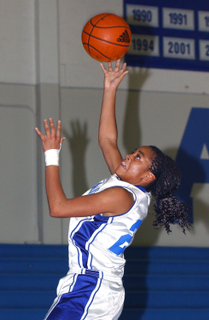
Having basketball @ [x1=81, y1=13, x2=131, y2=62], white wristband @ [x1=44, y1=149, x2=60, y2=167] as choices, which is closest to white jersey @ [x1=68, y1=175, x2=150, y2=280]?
white wristband @ [x1=44, y1=149, x2=60, y2=167]

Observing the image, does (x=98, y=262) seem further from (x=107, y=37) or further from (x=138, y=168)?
(x=107, y=37)

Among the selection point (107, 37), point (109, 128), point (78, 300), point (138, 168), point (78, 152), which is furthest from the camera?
point (78, 152)

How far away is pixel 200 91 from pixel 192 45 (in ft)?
1.79

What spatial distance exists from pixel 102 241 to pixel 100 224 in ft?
0.22

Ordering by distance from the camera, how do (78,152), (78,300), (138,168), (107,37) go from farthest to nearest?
1. (78,152)
2. (107,37)
3. (138,168)
4. (78,300)

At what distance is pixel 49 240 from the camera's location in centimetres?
423

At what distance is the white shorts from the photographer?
1509mm

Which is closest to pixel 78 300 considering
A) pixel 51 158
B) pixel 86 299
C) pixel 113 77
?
pixel 86 299

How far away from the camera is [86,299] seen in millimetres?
1549

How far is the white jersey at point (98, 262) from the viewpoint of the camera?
1.56 m

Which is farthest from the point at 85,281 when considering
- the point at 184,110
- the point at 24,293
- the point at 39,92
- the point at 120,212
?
the point at 184,110

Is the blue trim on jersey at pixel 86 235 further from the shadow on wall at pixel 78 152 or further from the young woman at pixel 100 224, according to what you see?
the shadow on wall at pixel 78 152

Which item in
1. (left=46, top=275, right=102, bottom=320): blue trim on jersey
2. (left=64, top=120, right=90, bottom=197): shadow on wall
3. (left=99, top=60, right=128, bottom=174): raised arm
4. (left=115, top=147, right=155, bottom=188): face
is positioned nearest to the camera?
(left=46, top=275, right=102, bottom=320): blue trim on jersey

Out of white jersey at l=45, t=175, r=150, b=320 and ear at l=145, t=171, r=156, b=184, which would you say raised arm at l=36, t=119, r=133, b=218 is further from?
ear at l=145, t=171, r=156, b=184
